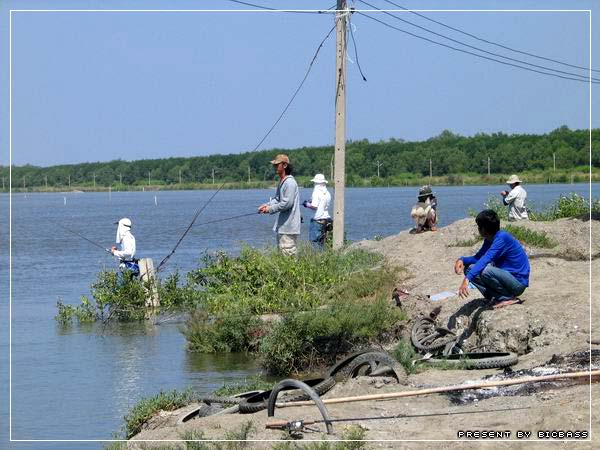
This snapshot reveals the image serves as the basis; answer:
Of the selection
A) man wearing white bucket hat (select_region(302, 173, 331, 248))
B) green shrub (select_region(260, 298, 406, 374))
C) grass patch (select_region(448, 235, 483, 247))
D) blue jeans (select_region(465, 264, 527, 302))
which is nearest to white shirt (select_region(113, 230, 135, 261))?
man wearing white bucket hat (select_region(302, 173, 331, 248))

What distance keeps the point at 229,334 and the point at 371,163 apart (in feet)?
213

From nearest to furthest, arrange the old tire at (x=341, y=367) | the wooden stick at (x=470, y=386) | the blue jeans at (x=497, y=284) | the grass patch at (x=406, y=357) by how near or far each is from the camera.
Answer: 1. the wooden stick at (x=470, y=386)
2. the old tire at (x=341, y=367)
3. the grass patch at (x=406, y=357)
4. the blue jeans at (x=497, y=284)

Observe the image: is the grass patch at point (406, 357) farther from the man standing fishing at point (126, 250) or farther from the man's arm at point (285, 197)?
the man standing fishing at point (126, 250)

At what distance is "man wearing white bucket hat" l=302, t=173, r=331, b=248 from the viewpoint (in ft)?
70.9

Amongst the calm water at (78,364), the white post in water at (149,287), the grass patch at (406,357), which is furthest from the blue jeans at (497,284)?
the white post in water at (149,287)

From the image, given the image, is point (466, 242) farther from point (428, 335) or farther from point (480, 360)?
point (480, 360)

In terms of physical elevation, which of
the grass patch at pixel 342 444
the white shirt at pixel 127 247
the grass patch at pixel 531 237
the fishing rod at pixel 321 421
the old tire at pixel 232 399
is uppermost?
the grass patch at pixel 531 237

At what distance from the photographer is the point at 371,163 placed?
79.6 m

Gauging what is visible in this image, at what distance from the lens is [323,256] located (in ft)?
57.3

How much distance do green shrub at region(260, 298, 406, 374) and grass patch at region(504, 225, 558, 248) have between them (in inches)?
198

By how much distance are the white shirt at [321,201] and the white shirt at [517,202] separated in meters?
3.31

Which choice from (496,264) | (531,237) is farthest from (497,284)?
(531,237)

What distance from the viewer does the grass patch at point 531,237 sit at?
18.2 m

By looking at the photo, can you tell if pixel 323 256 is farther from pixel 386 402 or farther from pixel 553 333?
pixel 386 402
